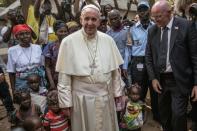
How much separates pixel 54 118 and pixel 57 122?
0.25ft

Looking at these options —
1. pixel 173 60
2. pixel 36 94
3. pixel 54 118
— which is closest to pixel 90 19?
pixel 173 60

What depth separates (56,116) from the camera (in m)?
5.27

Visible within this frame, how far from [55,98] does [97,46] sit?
118 cm

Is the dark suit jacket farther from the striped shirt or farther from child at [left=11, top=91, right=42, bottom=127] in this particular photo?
child at [left=11, top=91, right=42, bottom=127]

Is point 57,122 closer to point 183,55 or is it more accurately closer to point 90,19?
point 90,19

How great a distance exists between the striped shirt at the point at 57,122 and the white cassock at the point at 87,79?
1.18 ft

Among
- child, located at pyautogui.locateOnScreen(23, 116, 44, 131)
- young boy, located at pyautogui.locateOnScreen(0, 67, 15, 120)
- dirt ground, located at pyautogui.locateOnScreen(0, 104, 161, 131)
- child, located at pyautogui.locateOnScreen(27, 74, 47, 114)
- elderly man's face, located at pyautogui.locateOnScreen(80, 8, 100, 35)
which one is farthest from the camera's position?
young boy, located at pyautogui.locateOnScreen(0, 67, 15, 120)

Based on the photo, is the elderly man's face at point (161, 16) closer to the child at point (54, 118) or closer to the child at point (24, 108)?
the child at point (54, 118)

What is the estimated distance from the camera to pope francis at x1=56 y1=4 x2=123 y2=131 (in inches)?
181

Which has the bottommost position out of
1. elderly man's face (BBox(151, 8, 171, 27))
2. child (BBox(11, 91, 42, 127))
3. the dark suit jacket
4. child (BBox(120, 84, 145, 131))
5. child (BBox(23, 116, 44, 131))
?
child (BBox(120, 84, 145, 131))

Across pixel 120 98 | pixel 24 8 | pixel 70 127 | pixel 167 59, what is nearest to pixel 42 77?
pixel 70 127

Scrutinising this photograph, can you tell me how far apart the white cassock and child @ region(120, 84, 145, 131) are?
1.04 metres

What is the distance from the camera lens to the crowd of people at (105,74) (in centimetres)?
466

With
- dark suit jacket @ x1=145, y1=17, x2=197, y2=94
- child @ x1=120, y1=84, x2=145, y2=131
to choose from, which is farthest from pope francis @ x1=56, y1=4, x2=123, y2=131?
child @ x1=120, y1=84, x2=145, y2=131
